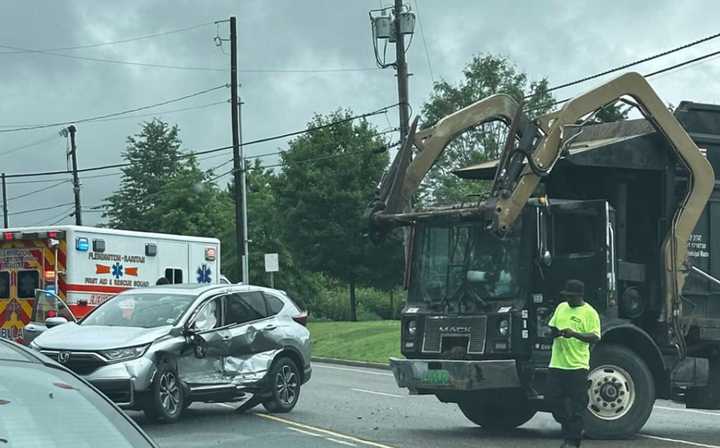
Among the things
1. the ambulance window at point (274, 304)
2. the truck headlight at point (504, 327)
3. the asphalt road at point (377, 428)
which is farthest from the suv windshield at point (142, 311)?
the truck headlight at point (504, 327)

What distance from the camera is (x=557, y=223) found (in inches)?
574

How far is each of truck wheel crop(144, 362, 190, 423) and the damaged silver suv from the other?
12mm

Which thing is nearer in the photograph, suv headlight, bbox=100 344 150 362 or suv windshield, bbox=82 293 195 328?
suv headlight, bbox=100 344 150 362

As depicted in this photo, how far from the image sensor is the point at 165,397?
50.2 feet

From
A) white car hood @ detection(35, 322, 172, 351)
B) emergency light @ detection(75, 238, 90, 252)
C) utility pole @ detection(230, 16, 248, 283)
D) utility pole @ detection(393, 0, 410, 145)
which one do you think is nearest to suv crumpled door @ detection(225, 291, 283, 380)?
white car hood @ detection(35, 322, 172, 351)

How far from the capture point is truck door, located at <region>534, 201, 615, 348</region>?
14367mm

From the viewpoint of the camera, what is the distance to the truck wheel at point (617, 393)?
1413 centimetres

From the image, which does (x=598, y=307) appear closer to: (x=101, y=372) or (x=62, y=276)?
(x=101, y=372)

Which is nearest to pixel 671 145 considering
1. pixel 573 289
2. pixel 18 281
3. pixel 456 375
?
pixel 573 289

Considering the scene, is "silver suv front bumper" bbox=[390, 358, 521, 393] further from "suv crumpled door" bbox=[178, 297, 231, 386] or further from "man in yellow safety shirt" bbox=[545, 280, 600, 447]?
"suv crumpled door" bbox=[178, 297, 231, 386]

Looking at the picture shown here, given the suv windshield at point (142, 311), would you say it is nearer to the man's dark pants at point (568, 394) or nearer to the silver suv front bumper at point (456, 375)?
the silver suv front bumper at point (456, 375)

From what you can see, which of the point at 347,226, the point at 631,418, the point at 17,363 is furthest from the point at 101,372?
the point at 347,226

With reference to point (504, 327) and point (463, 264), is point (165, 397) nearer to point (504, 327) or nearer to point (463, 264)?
point (463, 264)

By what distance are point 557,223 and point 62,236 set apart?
9.94 meters
